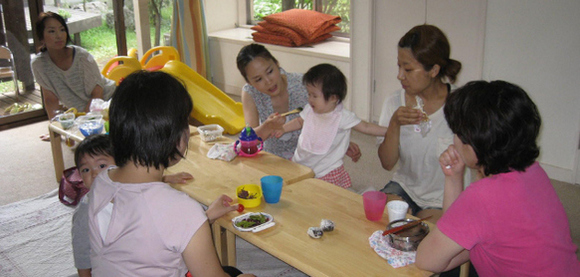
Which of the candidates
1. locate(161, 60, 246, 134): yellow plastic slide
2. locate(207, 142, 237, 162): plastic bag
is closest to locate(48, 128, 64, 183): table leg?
locate(161, 60, 246, 134): yellow plastic slide

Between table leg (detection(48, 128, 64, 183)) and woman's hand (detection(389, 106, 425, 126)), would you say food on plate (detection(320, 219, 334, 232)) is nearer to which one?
woman's hand (detection(389, 106, 425, 126))

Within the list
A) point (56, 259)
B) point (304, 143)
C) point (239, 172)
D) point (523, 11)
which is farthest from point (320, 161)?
point (523, 11)

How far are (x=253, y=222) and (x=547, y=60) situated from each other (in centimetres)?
243

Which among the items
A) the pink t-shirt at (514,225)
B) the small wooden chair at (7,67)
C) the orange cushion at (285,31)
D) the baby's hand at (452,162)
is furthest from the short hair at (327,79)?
the small wooden chair at (7,67)

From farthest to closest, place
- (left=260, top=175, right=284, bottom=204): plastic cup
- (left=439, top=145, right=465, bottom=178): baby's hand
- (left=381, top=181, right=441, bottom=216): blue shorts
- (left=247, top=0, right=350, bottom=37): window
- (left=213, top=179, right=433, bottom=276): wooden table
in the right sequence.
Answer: (left=247, top=0, right=350, bottom=37): window → (left=381, top=181, right=441, bottom=216): blue shorts → (left=260, top=175, right=284, bottom=204): plastic cup → (left=439, top=145, right=465, bottom=178): baby's hand → (left=213, top=179, right=433, bottom=276): wooden table

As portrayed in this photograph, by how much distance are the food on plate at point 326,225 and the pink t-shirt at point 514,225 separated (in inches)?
16.4

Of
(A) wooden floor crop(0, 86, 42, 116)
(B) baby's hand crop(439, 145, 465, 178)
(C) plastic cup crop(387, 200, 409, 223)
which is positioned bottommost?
(A) wooden floor crop(0, 86, 42, 116)

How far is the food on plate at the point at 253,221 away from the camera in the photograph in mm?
1800

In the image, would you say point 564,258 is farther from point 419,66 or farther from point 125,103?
point 125,103

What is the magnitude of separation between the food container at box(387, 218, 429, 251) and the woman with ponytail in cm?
48

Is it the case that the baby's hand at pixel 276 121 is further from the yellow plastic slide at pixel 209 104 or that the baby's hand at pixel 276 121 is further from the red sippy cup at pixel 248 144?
the yellow plastic slide at pixel 209 104

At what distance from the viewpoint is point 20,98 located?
4965 mm

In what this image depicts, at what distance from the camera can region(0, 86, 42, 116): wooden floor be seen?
4.87 meters

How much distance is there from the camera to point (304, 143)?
2553 millimetres
